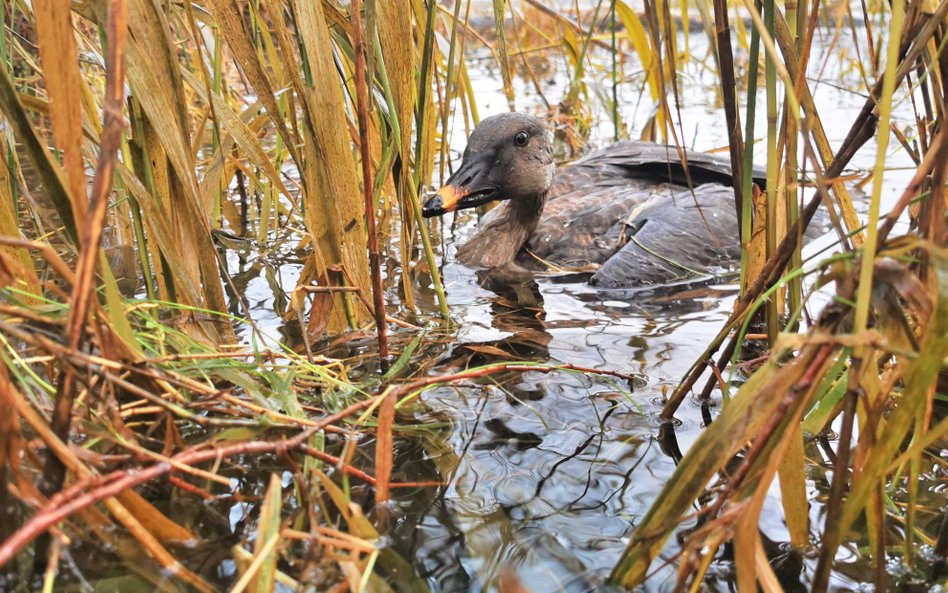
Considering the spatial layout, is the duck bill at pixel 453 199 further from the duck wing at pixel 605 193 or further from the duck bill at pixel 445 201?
the duck wing at pixel 605 193

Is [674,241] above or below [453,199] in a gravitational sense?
below

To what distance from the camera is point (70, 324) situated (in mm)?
1271

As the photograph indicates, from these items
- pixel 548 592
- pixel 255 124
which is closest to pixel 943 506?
pixel 548 592

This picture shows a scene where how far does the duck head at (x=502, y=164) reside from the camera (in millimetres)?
4027

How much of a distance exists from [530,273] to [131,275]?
1719 millimetres

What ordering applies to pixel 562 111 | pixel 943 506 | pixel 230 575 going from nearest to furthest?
pixel 230 575, pixel 943 506, pixel 562 111

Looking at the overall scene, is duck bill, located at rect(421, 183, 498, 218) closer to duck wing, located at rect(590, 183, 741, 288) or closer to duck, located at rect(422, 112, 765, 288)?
duck, located at rect(422, 112, 765, 288)

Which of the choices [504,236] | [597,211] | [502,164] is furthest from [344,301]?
[597,211]

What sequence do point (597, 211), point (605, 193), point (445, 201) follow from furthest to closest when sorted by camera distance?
point (605, 193)
point (597, 211)
point (445, 201)

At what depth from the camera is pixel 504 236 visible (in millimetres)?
4383

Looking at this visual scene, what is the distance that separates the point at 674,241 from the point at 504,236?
787 millimetres

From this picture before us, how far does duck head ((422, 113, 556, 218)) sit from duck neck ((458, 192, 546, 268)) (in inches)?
3.3

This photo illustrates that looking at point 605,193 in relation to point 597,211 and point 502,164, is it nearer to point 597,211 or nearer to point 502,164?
point 597,211

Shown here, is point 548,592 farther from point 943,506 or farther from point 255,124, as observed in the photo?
point 255,124
